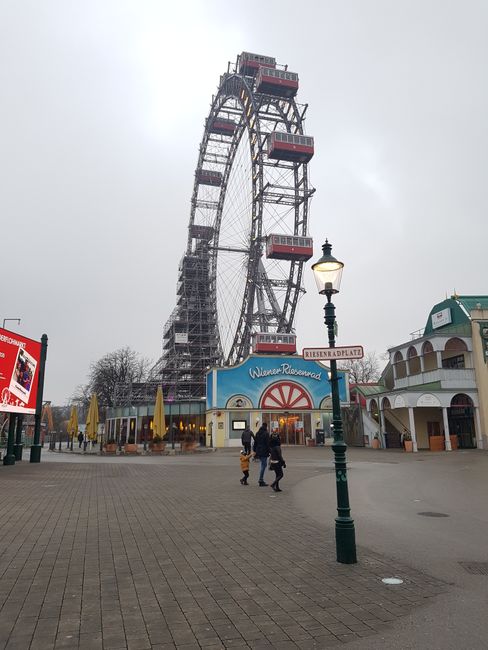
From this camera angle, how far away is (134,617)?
4496 millimetres

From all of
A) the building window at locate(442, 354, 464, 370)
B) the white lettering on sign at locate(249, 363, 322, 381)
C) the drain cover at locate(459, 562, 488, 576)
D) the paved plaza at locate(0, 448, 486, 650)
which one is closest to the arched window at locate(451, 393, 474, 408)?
the building window at locate(442, 354, 464, 370)

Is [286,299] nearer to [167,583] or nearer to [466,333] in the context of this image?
[466,333]

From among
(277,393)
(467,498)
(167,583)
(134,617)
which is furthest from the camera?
(277,393)

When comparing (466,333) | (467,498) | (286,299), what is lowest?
(467,498)

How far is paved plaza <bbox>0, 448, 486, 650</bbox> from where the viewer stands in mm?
4180

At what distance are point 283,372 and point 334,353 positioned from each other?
32.6 meters

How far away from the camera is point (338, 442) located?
662cm

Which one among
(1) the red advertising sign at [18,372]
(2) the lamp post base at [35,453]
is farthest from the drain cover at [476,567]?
(2) the lamp post base at [35,453]

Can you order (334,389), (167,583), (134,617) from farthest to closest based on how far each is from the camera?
(334,389)
(167,583)
(134,617)

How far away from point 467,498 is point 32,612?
10.4 m

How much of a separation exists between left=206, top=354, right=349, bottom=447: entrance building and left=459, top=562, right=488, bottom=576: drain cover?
31.6 metres

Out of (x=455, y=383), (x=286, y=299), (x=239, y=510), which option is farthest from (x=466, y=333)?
(x=239, y=510)

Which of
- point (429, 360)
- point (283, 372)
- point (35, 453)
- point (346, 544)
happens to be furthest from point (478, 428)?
point (346, 544)

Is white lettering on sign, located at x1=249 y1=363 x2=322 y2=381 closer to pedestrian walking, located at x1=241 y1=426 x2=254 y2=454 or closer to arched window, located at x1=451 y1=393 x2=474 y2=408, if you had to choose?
arched window, located at x1=451 y1=393 x2=474 y2=408
